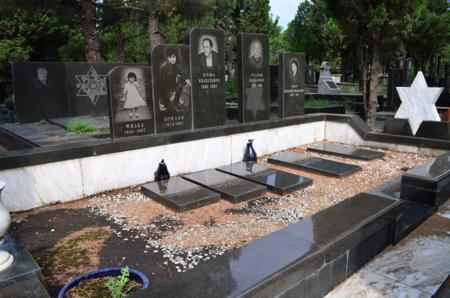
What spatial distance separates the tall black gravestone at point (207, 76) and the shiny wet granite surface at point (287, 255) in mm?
3894

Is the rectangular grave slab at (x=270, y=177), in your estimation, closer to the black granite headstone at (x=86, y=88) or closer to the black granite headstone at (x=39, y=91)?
the black granite headstone at (x=86, y=88)

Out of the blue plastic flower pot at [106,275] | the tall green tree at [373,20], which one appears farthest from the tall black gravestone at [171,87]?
the tall green tree at [373,20]

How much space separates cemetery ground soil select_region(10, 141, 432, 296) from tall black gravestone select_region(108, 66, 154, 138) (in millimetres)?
991

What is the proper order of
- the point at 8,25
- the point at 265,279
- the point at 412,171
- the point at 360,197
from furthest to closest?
1. the point at 8,25
2. the point at 412,171
3. the point at 360,197
4. the point at 265,279

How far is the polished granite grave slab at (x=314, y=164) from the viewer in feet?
21.0

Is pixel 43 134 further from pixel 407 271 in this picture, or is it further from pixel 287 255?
pixel 407 271

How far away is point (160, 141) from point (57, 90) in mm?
6555

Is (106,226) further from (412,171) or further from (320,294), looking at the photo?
(412,171)

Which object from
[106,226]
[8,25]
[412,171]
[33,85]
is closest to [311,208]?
[412,171]

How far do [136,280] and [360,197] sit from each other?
235cm

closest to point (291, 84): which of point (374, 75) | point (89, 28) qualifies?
point (374, 75)

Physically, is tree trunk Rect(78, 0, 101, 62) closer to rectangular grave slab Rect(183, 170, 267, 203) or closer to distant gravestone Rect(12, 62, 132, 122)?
distant gravestone Rect(12, 62, 132, 122)

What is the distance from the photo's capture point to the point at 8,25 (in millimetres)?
21891

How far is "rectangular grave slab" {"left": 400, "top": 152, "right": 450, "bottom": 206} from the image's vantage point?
4477 mm
